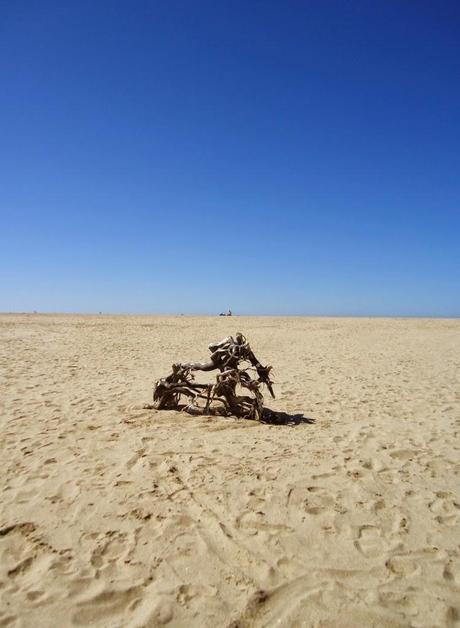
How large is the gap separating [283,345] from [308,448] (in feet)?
56.8

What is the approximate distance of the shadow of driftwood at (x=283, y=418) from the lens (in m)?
8.02

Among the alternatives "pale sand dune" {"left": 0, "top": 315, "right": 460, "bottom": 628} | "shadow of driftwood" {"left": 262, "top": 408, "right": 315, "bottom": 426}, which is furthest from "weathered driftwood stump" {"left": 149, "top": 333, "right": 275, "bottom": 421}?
"pale sand dune" {"left": 0, "top": 315, "right": 460, "bottom": 628}

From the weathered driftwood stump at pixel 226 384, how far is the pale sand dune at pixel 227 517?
17.8 inches

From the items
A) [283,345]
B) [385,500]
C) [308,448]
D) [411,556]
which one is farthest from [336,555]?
[283,345]

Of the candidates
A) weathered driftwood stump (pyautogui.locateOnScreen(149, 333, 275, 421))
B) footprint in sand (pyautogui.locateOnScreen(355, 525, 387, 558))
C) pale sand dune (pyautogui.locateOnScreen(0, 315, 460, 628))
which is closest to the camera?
pale sand dune (pyautogui.locateOnScreen(0, 315, 460, 628))

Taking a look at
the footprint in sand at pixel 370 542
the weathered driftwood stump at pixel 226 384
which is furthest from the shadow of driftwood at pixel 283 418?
the footprint in sand at pixel 370 542

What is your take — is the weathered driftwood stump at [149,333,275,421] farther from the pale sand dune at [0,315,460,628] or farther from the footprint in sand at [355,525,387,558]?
the footprint in sand at [355,525,387,558]

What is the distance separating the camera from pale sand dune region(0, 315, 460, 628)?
3.20 m

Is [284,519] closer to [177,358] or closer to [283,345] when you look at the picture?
[177,358]

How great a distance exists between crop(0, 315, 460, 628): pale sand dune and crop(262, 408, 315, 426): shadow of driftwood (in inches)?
12.1

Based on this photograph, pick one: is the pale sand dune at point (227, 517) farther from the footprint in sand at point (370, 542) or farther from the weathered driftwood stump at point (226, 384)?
the weathered driftwood stump at point (226, 384)

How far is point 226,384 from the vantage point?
8.09m

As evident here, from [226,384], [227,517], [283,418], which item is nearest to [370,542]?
[227,517]

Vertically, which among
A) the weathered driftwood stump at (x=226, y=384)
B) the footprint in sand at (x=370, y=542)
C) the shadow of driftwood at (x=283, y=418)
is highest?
the weathered driftwood stump at (x=226, y=384)
